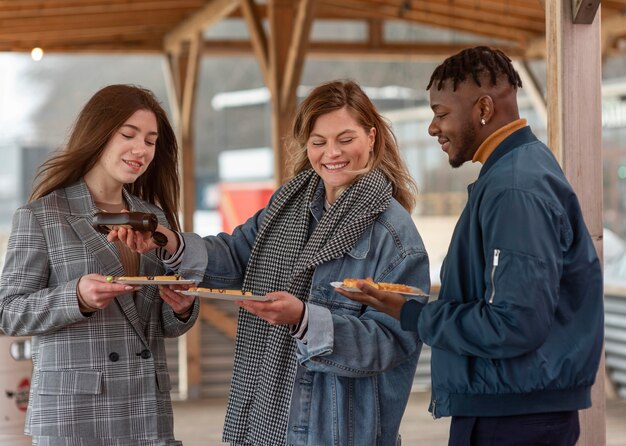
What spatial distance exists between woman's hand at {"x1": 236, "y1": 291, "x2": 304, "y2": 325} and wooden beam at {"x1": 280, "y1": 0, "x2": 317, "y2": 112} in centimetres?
549

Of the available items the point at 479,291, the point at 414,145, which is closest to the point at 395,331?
the point at 479,291

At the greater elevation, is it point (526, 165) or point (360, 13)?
point (360, 13)

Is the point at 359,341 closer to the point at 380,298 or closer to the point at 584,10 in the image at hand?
the point at 380,298

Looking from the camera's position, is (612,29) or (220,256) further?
(612,29)

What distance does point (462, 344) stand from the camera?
6.87 feet

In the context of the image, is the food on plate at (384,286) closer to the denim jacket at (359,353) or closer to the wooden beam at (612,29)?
the denim jacket at (359,353)

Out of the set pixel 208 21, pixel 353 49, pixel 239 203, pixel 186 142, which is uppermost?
pixel 208 21

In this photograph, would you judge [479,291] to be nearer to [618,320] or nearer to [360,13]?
[618,320]

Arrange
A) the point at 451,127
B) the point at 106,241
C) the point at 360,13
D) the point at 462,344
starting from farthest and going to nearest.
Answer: the point at 360,13
the point at 106,241
the point at 451,127
the point at 462,344

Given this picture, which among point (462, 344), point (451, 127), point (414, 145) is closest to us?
point (462, 344)

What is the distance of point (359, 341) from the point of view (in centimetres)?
252

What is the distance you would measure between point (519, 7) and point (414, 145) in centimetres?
1057

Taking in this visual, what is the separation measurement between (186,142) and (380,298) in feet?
29.0

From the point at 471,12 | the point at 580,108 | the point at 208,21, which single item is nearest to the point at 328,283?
the point at 580,108
